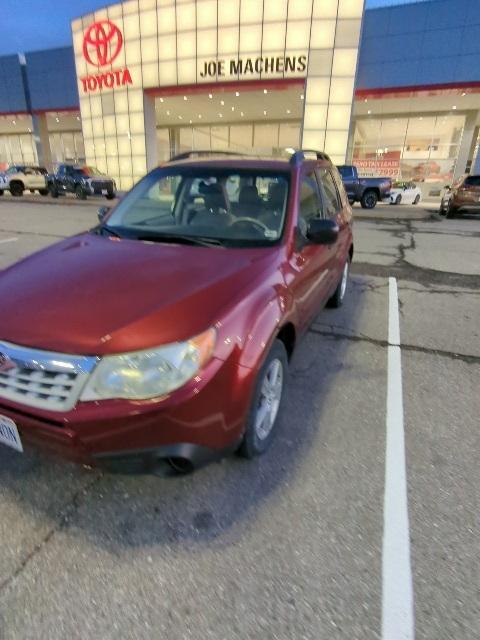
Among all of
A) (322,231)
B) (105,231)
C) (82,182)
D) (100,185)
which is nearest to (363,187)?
(100,185)

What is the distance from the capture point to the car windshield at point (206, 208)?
2.77 meters

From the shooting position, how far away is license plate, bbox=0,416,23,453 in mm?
1734

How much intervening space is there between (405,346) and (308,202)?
186cm

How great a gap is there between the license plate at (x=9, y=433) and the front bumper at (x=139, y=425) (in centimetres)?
3

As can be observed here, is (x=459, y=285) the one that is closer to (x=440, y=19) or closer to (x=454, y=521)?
(x=454, y=521)

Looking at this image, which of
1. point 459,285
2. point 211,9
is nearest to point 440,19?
point 211,9

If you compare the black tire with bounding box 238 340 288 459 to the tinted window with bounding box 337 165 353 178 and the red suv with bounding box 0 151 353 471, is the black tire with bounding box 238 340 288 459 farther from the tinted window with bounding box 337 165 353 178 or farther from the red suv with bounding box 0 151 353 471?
the tinted window with bounding box 337 165 353 178

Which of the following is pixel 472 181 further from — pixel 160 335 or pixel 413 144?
pixel 160 335

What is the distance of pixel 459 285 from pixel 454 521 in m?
5.07

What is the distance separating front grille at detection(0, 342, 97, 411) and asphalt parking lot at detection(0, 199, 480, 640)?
Answer: 72cm

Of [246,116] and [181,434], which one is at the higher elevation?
[246,116]

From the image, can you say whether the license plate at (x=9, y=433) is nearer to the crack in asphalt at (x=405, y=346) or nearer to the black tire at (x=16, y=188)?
the crack in asphalt at (x=405, y=346)

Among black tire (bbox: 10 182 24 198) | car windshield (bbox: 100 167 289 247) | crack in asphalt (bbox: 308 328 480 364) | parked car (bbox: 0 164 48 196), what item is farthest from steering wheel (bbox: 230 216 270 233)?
black tire (bbox: 10 182 24 198)

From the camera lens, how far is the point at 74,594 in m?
1.61
